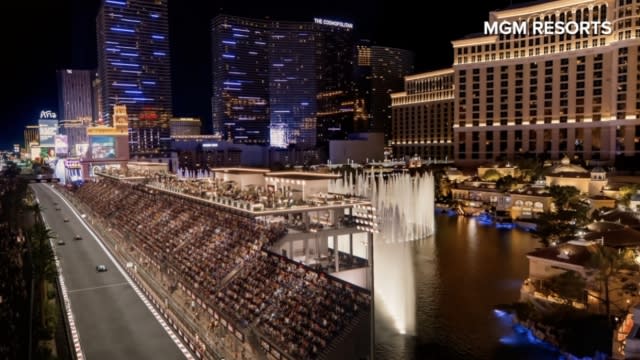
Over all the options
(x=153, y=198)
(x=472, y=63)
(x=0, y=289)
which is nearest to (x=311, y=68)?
(x=472, y=63)

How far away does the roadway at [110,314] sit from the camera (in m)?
20.0

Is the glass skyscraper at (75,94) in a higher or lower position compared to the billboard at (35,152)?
higher

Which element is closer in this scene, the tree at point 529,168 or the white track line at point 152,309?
the white track line at point 152,309

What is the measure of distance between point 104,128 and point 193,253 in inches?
2810

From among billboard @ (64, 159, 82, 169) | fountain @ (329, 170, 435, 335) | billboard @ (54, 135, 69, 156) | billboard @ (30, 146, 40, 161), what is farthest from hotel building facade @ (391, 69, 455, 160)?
billboard @ (30, 146, 40, 161)

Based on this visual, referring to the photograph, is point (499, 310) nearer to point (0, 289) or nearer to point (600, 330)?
point (600, 330)

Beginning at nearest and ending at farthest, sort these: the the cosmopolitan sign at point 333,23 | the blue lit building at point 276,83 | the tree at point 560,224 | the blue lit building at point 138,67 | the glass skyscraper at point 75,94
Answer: the tree at point 560,224
the blue lit building at point 138,67
the blue lit building at point 276,83
the the cosmopolitan sign at point 333,23
the glass skyscraper at point 75,94

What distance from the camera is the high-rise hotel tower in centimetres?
6562

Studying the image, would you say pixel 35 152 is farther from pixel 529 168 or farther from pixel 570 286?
pixel 570 286

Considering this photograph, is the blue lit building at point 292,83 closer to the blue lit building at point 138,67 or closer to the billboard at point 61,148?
the blue lit building at point 138,67

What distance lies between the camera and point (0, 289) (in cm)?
3167

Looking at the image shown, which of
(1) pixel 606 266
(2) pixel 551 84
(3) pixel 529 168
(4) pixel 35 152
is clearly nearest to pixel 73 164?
(4) pixel 35 152

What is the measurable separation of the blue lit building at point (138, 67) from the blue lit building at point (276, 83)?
58.2ft

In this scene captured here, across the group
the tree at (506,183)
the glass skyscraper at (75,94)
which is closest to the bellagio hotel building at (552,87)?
the tree at (506,183)
